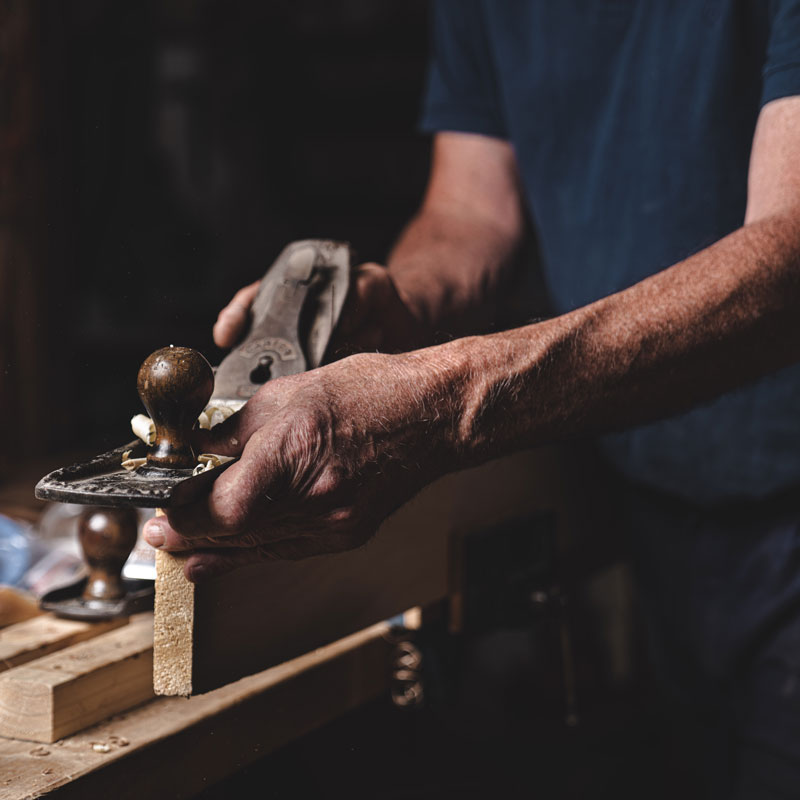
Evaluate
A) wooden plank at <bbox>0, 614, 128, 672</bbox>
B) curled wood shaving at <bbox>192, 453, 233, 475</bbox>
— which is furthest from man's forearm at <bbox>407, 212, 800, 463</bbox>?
wooden plank at <bbox>0, 614, 128, 672</bbox>

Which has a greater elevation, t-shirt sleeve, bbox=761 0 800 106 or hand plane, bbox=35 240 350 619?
t-shirt sleeve, bbox=761 0 800 106

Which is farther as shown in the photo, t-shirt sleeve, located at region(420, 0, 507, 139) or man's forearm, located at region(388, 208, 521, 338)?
t-shirt sleeve, located at region(420, 0, 507, 139)

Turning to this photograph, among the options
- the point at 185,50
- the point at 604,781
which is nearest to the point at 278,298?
the point at 604,781

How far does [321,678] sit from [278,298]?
0.32 m

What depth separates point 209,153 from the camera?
10.0 feet

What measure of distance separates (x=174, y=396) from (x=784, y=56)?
0.60m

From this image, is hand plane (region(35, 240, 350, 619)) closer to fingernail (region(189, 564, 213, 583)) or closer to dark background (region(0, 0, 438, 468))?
fingernail (region(189, 564, 213, 583))

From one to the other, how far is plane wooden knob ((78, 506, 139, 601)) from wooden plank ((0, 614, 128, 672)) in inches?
1.0

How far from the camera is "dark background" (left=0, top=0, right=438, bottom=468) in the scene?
2.66 meters


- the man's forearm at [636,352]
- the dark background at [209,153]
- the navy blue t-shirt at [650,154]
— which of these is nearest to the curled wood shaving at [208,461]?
the man's forearm at [636,352]

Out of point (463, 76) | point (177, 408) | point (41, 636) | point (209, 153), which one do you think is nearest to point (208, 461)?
point (177, 408)

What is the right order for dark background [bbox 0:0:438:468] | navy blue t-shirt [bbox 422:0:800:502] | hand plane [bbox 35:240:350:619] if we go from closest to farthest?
1. hand plane [bbox 35:240:350:619]
2. navy blue t-shirt [bbox 422:0:800:502]
3. dark background [bbox 0:0:438:468]

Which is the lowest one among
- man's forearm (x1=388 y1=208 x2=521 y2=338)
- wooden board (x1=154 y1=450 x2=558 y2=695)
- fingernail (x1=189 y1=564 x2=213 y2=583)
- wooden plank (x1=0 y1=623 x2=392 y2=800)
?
wooden plank (x1=0 y1=623 x2=392 y2=800)

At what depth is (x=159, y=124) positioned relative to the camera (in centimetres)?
307
